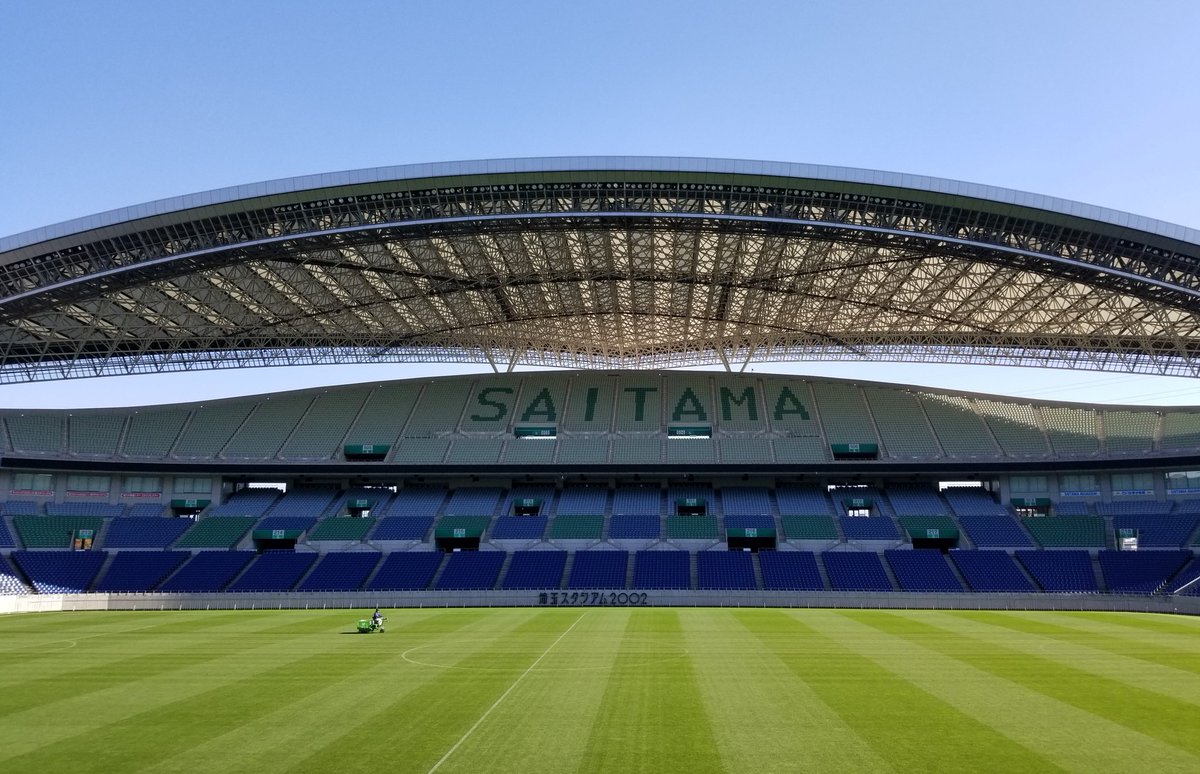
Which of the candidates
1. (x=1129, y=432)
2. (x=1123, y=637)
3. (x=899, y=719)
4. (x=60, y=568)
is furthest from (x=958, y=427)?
(x=60, y=568)

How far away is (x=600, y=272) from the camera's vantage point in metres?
51.3

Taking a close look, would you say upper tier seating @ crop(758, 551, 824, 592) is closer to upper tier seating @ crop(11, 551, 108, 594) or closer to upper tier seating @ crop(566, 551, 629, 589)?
upper tier seating @ crop(566, 551, 629, 589)

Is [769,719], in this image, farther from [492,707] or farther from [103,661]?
[103,661]

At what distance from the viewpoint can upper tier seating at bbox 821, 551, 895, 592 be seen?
5222 cm

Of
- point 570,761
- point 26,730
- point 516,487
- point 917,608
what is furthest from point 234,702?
point 516,487

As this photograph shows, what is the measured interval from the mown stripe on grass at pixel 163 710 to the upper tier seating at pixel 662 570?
97.4 feet

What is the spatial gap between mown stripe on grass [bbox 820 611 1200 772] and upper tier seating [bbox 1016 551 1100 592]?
29.3 m

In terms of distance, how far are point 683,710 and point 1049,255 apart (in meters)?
33.3

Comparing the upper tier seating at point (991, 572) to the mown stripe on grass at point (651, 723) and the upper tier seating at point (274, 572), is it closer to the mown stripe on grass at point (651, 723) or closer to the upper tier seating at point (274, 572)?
the mown stripe on grass at point (651, 723)

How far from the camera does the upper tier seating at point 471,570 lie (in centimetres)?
5356

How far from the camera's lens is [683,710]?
15.8m

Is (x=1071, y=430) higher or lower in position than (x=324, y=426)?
higher

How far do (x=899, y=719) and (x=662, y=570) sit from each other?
40599 mm

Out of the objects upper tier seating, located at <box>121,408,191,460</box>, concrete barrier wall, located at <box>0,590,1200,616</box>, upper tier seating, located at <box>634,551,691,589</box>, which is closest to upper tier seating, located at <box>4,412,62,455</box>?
upper tier seating, located at <box>121,408,191,460</box>
